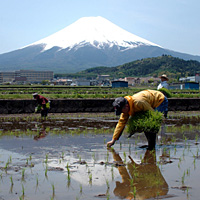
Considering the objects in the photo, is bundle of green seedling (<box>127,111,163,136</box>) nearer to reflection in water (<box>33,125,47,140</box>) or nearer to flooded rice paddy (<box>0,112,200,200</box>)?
flooded rice paddy (<box>0,112,200,200</box>)

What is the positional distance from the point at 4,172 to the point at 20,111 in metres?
11.3

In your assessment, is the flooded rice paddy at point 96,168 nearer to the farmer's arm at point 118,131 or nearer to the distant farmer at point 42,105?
the farmer's arm at point 118,131

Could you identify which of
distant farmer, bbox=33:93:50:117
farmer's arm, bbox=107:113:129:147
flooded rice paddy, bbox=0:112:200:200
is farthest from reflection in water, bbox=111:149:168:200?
distant farmer, bbox=33:93:50:117

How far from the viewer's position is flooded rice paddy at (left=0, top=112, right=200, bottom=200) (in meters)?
4.19

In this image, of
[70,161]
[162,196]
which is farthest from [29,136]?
[162,196]

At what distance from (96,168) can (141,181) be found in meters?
0.89

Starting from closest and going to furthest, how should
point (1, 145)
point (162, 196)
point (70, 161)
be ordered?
1. point (162, 196)
2. point (70, 161)
3. point (1, 145)

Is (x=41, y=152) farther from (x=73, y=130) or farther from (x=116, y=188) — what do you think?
(x=73, y=130)

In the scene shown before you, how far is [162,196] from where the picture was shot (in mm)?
3984

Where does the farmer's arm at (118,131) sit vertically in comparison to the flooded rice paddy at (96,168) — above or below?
above

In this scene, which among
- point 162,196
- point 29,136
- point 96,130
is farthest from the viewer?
point 96,130

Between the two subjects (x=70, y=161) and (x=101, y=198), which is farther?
(x=70, y=161)

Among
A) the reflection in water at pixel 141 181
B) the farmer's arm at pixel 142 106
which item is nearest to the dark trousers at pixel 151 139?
the farmer's arm at pixel 142 106

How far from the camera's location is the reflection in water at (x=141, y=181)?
13.4ft
